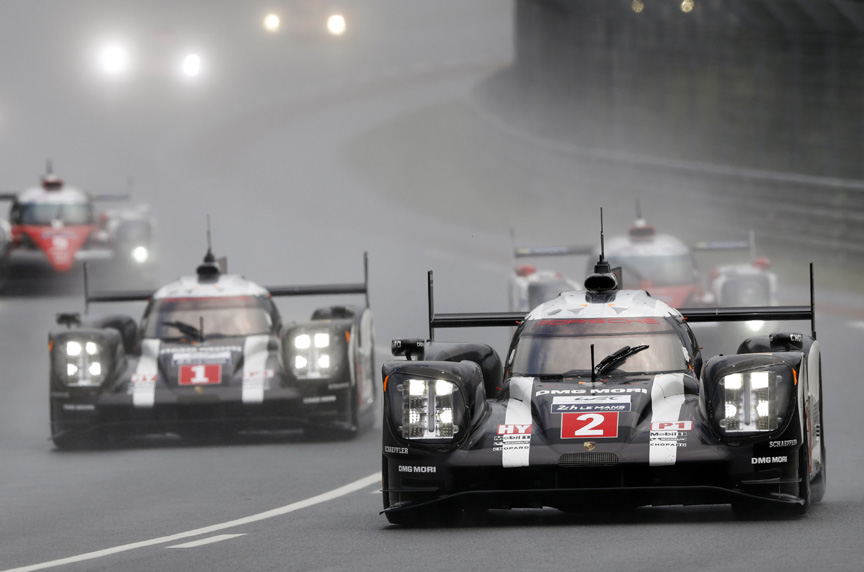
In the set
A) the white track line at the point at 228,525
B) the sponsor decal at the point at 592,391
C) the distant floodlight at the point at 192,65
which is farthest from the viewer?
the distant floodlight at the point at 192,65

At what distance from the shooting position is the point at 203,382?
15719 millimetres

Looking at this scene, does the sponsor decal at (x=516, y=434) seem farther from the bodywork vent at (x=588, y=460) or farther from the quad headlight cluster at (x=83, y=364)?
the quad headlight cluster at (x=83, y=364)

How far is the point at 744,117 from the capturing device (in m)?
32.7

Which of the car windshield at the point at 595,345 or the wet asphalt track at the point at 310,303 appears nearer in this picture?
the wet asphalt track at the point at 310,303

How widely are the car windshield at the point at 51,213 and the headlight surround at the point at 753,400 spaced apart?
20802mm

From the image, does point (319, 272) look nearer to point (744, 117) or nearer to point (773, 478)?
point (744, 117)

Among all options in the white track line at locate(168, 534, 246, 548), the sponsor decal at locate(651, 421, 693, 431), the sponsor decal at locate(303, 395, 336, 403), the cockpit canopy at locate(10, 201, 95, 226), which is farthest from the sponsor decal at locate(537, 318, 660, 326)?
the cockpit canopy at locate(10, 201, 95, 226)

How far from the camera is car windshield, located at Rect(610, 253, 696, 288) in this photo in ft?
67.4

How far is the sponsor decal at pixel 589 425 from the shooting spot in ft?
31.7

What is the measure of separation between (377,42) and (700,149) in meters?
51.5

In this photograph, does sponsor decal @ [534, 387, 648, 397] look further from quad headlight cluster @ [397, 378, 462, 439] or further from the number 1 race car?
quad headlight cluster @ [397, 378, 462, 439]

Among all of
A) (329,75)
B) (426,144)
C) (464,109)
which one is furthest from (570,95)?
(329,75)

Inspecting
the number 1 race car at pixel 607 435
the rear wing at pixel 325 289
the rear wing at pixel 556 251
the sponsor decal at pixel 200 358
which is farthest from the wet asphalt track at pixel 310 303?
the rear wing at pixel 556 251

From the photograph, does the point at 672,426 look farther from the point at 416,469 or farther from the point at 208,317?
the point at 208,317
